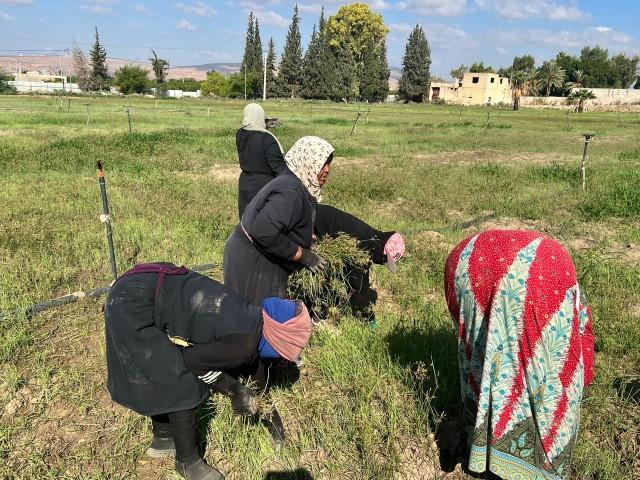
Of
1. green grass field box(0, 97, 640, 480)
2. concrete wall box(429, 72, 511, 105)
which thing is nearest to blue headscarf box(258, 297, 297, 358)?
Result: green grass field box(0, 97, 640, 480)

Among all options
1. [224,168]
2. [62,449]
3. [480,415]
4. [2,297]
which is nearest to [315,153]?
[480,415]

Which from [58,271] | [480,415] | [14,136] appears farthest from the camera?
[14,136]

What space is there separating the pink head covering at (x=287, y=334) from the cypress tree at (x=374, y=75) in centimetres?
7012

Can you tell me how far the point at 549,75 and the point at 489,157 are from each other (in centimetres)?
6636

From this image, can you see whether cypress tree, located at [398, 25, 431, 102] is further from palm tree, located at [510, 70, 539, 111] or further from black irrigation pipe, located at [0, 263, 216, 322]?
black irrigation pipe, located at [0, 263, 216, 322]

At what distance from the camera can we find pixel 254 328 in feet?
6.59

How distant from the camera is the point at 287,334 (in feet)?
6.57

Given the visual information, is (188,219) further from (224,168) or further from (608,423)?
(608,423)

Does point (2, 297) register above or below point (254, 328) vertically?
below

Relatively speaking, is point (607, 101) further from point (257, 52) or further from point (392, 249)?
point (392, 249)

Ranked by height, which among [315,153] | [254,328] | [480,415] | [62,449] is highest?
[315,153]

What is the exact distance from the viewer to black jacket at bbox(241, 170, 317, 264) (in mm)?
2592

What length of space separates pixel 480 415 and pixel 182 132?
16249 mm

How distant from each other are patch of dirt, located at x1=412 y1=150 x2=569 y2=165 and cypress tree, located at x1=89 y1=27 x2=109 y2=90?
63.8 meters
